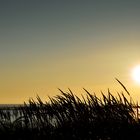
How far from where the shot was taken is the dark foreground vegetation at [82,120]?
9134 mm

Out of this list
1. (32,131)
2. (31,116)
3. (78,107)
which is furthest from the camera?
(31,116)

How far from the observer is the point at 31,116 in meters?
12.8

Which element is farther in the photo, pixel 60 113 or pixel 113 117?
pixel 60 113

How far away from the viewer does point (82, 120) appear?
33.3ft

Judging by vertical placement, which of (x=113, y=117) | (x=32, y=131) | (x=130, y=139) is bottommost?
(x=130, y=139)

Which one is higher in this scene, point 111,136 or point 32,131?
point 32,131

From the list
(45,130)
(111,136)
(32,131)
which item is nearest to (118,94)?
(111,136)

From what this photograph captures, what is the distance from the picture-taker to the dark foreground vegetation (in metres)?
9.13

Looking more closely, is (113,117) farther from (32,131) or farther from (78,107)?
(32,131)

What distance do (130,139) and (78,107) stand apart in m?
2.21

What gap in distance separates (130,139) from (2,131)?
517 cm

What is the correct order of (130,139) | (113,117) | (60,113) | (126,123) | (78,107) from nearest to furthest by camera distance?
1. (130,139)
2. (126,123)
3. (113,117)
4. (78,107)
5. (60,113)

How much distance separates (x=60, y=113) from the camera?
11133mm

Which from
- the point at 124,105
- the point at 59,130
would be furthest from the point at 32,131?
the point at 124,105
